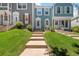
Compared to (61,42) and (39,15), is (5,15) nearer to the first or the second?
(39,15)

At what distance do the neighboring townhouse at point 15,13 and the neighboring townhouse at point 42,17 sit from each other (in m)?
0.07

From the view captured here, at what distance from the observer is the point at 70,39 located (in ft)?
34.0

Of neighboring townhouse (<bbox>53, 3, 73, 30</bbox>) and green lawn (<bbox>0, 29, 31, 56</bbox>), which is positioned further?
neighboring townhouse (<bbox>53, 3, 73, 30</bbox>)

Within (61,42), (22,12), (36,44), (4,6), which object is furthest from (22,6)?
(61,42)

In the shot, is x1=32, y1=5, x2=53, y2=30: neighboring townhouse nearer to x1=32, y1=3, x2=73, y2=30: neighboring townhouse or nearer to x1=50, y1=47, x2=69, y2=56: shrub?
x1=32, y1=3, x2=73, y2=30: neighboring townhouse

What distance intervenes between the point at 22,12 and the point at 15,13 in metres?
0.09

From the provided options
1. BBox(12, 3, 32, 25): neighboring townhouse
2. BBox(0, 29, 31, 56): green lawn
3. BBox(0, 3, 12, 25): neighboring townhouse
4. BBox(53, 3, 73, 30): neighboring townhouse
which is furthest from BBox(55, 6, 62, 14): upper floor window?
BBox(0, 3, 12, 25): neighboring townhouse

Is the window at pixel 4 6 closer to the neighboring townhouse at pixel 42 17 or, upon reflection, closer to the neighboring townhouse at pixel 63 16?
the neighboring townhouse at pixel 42 17

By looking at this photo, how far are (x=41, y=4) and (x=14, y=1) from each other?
38 cm

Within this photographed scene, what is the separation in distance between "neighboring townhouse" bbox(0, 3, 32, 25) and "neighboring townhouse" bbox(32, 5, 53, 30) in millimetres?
72

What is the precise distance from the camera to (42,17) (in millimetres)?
10258

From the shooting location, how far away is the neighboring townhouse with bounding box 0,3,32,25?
33.3 feet

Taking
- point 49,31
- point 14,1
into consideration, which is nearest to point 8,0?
point 14,1

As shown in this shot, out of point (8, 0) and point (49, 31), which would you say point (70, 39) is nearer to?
point (49, 31)
